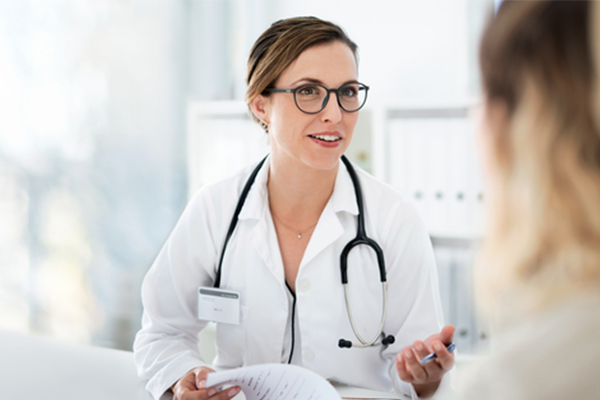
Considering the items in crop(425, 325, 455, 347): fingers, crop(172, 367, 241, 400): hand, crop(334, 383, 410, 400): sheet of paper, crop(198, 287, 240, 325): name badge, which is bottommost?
crop(334, 383, 410, 400): sheet of paper

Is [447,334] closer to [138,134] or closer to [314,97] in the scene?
[314,97]

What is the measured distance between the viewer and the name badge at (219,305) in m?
1.27

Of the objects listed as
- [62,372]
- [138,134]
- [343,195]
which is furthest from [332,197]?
[138,134]

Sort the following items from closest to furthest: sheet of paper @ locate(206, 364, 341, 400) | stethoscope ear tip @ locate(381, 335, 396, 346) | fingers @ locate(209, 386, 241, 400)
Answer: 1. sheet of paper @ locate(206, 364, 341, 400)
2. fingers @ locate(209, 386, 241, 400)
3. stethoscope ear tip @ locate(381, 335, 396, 346)

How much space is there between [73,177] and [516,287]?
2.19 m

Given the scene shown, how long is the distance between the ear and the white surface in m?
0.74

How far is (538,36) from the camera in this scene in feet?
1.67

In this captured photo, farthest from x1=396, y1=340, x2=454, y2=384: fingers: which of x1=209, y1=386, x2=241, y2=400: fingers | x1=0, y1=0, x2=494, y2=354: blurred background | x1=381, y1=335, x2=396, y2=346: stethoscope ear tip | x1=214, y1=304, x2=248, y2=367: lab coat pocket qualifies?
x1=0, y1=0, x2=494, y2=354: blurred background

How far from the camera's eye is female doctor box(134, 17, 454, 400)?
1.23 meters

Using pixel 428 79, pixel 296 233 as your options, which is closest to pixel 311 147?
pixel 296 233

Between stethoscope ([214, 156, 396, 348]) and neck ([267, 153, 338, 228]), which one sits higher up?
neck ([267, 153, 338, 228])

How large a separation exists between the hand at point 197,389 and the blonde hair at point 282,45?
0.73 meters

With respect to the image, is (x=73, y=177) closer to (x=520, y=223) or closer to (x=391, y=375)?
(x=391, y=375)

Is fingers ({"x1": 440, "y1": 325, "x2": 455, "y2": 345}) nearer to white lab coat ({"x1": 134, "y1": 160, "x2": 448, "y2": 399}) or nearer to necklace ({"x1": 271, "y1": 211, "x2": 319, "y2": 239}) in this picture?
white lab coat ({"x1": 134, "y1": 160, "x2": 448, "y2": 399})
